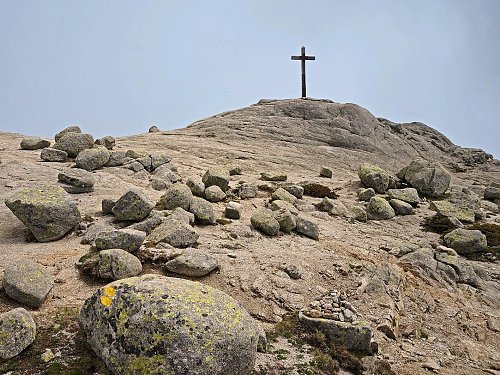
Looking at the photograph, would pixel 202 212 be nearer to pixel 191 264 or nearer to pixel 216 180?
pixel 191 264

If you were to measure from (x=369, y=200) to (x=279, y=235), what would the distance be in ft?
42.0

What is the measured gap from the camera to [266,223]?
20.3m

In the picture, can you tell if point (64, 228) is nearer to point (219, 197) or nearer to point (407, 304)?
Answer: point (219, 197)

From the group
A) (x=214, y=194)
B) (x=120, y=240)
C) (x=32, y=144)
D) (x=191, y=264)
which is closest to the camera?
(x=191, y=264)

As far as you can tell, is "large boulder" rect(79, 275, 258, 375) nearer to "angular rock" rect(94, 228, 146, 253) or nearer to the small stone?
"angular rock" rect(94, 228, 146, 253)

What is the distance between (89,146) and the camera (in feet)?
100

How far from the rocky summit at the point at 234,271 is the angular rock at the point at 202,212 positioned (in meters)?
0.07

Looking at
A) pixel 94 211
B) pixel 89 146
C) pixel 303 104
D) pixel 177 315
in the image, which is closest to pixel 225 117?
pixel 303 104

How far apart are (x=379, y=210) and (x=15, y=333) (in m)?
24.2

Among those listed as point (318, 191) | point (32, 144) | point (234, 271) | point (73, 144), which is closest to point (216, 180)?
point (318, 191)

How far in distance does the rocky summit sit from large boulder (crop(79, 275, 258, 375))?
3 cm

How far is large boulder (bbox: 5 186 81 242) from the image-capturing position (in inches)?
623

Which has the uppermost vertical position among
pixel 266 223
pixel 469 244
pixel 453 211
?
pixel 266 223

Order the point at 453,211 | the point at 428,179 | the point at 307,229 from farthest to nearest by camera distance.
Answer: the point at 428,179 → the point at 453,211 → the point at 307,229
